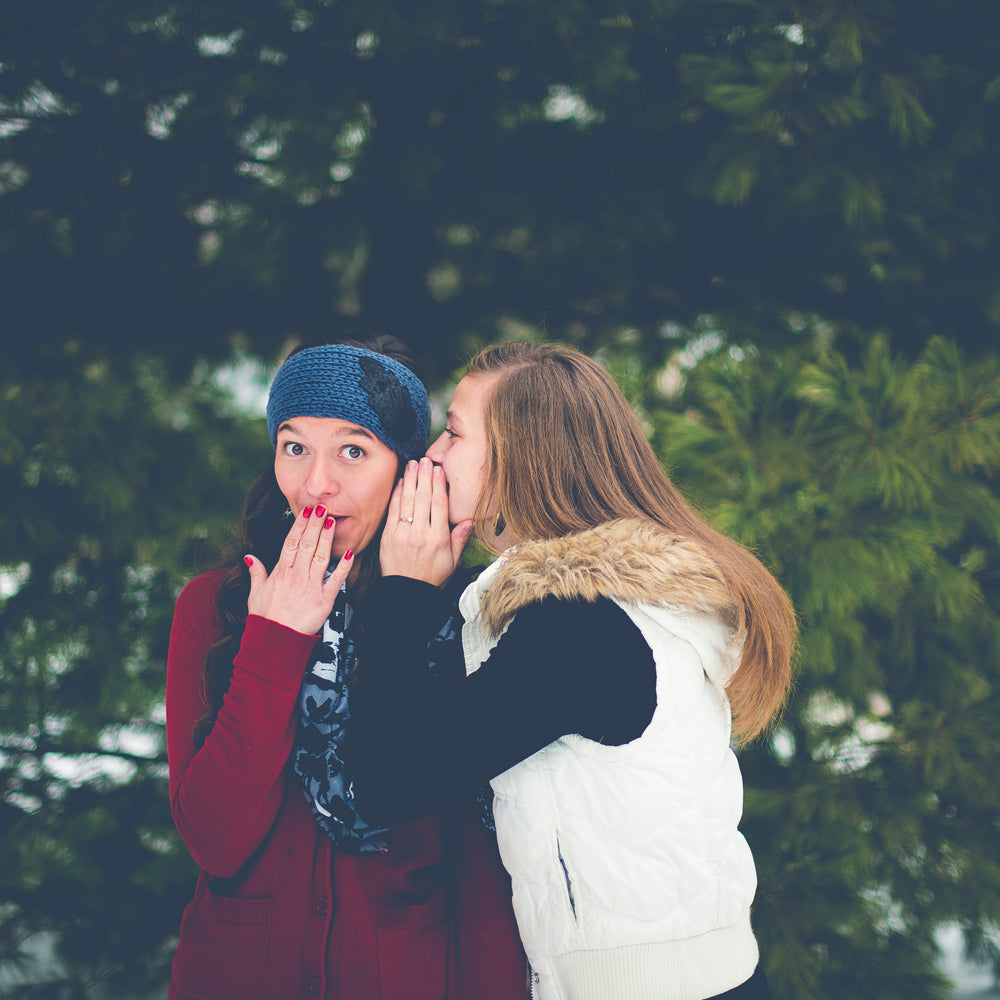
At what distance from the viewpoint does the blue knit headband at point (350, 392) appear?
1629 mm

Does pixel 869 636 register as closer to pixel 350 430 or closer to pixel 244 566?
pixel 350 430

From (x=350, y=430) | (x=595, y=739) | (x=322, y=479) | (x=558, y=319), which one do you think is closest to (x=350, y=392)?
(x=350, y=430)

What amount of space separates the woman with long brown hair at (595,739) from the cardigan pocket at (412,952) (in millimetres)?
191

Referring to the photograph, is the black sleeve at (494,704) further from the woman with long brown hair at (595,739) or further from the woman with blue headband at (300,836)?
the woman with blue headband at (300,836)

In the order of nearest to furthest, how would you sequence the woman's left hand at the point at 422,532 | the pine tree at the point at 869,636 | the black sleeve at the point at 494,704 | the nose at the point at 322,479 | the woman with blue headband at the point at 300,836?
the black sleeve at the point at 494,704
the woman with blue headband at the point at 300,836
the woman's left hand at the point at 422,532
the nose at the point at 322,479
the pine tree at the point at 869,636

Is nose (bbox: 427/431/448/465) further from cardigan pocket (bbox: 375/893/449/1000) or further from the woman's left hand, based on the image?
cardigan pocket (bbox: 375/893/449/1000)

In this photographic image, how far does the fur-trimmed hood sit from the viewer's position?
51.7 inches

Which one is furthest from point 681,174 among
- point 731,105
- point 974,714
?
point 974,714

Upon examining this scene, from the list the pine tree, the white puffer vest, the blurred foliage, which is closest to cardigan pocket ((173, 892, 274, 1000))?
the white puffer vest

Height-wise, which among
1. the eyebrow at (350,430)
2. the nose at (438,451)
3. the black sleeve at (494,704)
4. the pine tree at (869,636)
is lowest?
the pine tree at (869,636)

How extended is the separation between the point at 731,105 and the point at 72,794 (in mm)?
2887

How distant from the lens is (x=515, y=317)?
284 cm

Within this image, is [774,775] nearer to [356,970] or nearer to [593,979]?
[593,979]

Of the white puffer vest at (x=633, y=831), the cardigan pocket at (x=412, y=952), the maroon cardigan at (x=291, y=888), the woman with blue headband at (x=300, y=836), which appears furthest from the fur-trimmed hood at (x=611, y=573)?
the cardigan pocket at (x=412, y=952)
